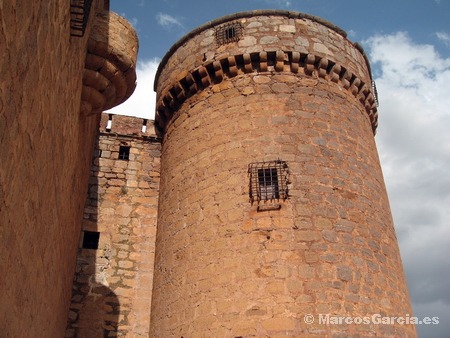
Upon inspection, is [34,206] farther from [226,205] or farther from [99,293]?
[99,293]

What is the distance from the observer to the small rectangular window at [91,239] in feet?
29.9

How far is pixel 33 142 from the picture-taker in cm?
303

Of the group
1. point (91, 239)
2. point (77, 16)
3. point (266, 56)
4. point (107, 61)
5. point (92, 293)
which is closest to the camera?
point (77, 16)

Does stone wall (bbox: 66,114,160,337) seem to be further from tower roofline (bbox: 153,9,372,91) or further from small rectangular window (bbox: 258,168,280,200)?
small rectangular window (bbox: 258,168,280,200)

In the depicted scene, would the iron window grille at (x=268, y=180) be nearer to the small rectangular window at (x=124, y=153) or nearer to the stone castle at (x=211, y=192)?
the stone castle at (x=211, y=192)

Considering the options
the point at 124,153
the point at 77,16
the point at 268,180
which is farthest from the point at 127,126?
the point at 77,16


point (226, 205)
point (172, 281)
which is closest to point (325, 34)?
point (226, 205)

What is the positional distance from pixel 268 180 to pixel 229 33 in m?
3.32

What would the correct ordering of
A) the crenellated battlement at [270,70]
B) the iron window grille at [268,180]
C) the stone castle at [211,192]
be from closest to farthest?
the stone castle at [211,192], the iron window grille at [268,180], the crenellated battlement at [270,70]

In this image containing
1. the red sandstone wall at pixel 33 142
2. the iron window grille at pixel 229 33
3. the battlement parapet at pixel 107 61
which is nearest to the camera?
the red sandstone wall at pixel 33 142

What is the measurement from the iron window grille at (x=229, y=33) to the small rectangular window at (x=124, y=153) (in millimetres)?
3183

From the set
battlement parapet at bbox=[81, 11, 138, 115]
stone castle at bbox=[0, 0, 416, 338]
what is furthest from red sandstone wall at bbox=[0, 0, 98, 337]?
battlement parapet at bbox=[81, 11, 138, 115]

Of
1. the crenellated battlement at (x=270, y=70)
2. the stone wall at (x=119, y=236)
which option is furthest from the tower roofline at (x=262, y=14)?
the stone wall at (x=119, y=236)

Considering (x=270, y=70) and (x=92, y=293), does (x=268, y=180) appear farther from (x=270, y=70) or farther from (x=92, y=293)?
A: (x=92, y=293)
